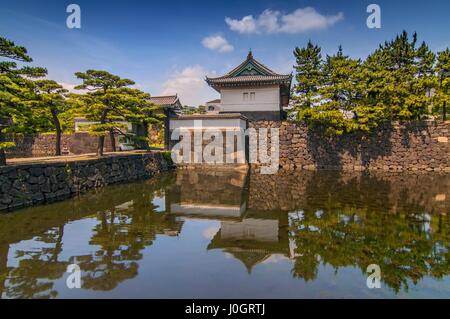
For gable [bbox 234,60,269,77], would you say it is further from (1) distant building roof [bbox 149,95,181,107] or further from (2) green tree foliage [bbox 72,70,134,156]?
(2) green tree foliage [bbox 72,70,134,156]

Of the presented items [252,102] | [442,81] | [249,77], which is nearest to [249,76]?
[249,77]

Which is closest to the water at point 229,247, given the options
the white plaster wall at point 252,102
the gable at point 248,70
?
the white plaster wall at point 252,102

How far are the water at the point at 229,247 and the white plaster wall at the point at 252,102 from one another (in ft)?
42.7

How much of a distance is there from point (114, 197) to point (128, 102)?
788cm

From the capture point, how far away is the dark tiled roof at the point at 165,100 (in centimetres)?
2443

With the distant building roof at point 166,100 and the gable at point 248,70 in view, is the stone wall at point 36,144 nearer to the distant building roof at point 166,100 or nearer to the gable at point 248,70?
the distant building roof at point 166,100

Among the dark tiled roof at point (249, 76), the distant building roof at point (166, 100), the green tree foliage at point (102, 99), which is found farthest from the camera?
the distant building roof at point (166, 100)

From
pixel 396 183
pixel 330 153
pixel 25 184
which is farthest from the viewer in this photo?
pixel 330 153

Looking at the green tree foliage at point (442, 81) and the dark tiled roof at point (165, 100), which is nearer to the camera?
the green tree foliage at point (442, 81)

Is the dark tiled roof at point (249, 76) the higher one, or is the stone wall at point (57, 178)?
the dark tiled roof at point (249, 76)

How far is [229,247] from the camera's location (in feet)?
18.5

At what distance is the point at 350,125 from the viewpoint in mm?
19000
